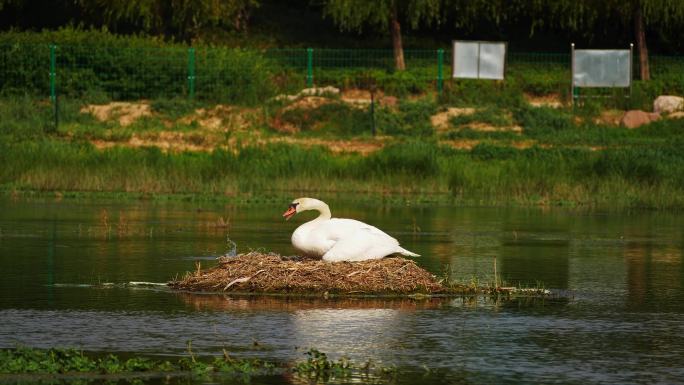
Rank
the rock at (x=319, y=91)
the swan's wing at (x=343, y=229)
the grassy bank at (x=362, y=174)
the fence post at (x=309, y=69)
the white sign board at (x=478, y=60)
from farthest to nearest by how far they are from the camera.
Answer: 1. the white sign board at (x=478, y=60)
2. the fence post at (x=309, y=69)
3. the rock at (x=319, y=91)
4. the grassy bank at (x=362, y=174)
5. the swan's wing at (x=343, y=229)

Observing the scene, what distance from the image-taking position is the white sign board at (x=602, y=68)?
50312 millimetres

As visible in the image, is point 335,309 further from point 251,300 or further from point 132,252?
point 132,252

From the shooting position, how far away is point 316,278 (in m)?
17.6

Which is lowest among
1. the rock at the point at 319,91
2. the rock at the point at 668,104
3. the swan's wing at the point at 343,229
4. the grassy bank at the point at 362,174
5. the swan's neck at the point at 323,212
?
the grassy bank at the point at 362,174

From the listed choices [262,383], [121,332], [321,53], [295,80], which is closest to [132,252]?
[121,332]

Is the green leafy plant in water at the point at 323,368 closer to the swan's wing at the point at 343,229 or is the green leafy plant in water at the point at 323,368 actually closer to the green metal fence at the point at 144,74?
the swan's wing at the point at 343,229

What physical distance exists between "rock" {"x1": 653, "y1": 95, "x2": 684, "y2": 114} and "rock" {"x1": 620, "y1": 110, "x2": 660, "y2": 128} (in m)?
0.85

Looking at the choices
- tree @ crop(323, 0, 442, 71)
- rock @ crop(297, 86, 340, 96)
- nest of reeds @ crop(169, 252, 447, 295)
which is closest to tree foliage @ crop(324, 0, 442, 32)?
tree @ crop(323, 0, 442, 71)

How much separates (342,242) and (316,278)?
0.64 m

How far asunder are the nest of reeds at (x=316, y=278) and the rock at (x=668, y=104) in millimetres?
31317

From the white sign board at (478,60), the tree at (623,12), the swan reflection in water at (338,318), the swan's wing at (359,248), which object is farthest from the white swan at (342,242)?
the tree at (623,12)

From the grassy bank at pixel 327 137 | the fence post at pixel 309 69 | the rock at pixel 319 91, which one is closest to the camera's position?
the grassy bank at pixel 327 137

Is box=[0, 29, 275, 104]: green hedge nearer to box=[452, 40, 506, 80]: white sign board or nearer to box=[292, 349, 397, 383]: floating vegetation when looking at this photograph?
box=[452, 40, 506, 80]: white sign board

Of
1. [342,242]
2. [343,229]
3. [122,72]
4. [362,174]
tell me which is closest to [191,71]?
[122,72]
